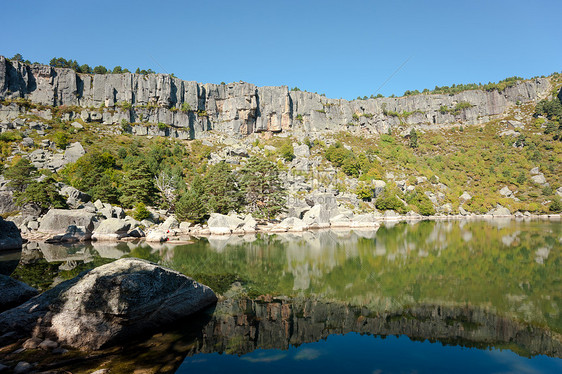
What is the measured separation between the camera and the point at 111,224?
29.6 m

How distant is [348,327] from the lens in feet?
29.9

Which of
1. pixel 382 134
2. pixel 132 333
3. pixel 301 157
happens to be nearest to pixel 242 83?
pixel 301 157

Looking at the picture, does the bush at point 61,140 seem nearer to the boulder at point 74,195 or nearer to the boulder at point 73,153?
the boulder at point 73,153

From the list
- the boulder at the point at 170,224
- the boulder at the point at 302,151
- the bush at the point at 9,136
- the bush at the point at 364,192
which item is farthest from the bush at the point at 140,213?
the boulder at the point at 302,151

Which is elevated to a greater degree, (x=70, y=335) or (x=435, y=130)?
(x=435, y=130)

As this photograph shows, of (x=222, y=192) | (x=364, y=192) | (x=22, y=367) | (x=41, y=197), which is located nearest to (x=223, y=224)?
(x=222, y=192)

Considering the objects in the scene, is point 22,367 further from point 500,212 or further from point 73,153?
point 500,212

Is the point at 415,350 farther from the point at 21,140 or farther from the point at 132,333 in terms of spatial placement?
the point at 21,140

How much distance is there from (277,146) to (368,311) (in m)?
81.1

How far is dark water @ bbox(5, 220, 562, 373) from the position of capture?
7.12m

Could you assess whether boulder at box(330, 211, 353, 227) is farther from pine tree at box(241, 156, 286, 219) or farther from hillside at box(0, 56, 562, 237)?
pine tree at box(241, 156, 286, 219)

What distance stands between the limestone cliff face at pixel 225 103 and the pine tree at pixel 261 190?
177 ft

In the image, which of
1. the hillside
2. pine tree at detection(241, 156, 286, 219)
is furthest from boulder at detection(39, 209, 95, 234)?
pine tree at detection(241, 156, 286, 219)

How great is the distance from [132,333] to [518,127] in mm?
123309
